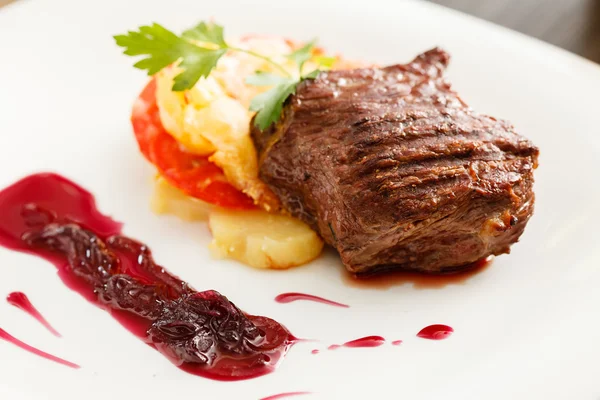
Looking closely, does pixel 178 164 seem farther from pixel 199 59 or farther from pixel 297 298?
pixel 297 298

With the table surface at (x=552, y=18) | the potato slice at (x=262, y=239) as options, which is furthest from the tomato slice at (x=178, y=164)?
the table surface at (x=552, y=18)

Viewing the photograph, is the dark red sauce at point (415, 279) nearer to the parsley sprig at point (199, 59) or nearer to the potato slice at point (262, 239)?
the potato slice at point (262, 239)

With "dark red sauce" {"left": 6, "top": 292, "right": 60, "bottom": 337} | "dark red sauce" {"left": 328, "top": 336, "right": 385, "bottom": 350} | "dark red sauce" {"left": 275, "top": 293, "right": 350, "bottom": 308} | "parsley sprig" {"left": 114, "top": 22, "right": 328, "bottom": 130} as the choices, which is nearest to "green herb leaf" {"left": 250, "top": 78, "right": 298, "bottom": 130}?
"parsley sprig" {"left": 114, "top": 22, "right": 328, "bottom": 130}

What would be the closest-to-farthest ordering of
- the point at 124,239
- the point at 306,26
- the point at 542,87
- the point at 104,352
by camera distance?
the point at 104,352, the point at 124,239, the point at 542,87, the point at 306,26

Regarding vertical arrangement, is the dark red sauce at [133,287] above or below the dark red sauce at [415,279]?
below

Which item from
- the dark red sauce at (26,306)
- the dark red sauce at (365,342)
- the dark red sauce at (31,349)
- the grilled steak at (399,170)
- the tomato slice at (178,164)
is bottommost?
the dark red sauce at (31,349)

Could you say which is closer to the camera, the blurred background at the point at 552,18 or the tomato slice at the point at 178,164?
the tomato slice at the point at 178,164

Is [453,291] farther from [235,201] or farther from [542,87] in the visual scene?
[542,87]

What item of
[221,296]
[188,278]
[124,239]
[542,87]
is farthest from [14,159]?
[542,87]
